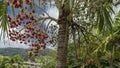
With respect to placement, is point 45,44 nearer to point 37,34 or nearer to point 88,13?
point 37,34

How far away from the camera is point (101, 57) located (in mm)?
20203

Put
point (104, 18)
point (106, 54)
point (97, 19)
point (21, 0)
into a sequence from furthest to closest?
point (106, 54) → point (97, 19) → point (104, 18) → point (21, 0)

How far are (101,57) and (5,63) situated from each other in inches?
1334

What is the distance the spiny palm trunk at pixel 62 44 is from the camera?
6.81 meters

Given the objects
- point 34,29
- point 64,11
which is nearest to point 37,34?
point 34,29

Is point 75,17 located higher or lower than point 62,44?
higher

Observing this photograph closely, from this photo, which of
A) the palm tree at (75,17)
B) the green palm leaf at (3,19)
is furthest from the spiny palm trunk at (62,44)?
the green palm leaf at (3,19)

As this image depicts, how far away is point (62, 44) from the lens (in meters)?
6.89

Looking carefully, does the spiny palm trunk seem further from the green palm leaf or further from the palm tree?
the green palm leaf

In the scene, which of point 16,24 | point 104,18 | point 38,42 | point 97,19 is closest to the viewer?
point 16,24

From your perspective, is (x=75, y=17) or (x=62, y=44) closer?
(x=62, y=44)

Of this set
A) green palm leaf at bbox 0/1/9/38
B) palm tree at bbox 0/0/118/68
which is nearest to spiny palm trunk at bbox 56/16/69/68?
palm tree at bbox 0/0/118/68

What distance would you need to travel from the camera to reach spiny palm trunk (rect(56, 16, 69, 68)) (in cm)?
681

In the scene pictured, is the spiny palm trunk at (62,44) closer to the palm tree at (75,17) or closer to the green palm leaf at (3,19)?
the palm tree at (75,17)
